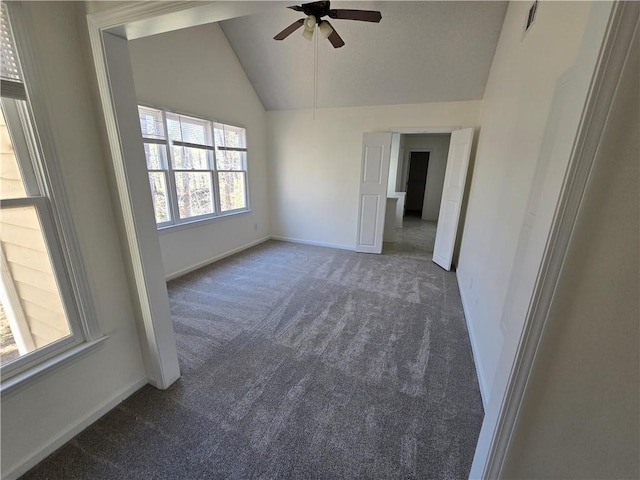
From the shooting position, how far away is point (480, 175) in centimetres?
297

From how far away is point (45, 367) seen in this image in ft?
4.04

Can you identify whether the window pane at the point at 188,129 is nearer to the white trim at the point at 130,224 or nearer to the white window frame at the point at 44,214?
the white trim at the point at 130,224

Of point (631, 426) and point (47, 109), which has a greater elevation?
point (47, 109)

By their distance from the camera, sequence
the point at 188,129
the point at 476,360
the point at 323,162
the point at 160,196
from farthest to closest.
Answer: the point at 323,162, the point at 188,129, the point at 160,196, the point at 476,360

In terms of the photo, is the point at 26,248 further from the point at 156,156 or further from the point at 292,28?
the point at 292,28

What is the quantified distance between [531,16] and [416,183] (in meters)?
7.20

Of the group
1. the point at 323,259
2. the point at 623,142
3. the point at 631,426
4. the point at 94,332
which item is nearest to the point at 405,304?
the point at 323,259

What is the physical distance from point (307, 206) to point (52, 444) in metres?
4.19

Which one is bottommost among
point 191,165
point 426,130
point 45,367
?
point 45,367

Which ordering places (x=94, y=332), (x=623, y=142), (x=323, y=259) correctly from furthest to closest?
(x=323, y=259), (x=94, y=332), (x=623, y=142)

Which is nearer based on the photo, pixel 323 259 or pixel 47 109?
pixel 47 109

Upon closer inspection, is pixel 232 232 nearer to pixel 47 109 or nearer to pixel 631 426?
pixel 47 109

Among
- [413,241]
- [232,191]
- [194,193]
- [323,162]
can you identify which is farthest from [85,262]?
[413,241]

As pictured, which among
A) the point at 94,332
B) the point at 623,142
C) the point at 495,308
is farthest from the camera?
the point at 495,308
